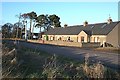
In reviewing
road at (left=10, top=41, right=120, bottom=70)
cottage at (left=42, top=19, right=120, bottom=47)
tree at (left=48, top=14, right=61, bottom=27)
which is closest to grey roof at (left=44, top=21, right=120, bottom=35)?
cottage at (left=42, top=19, right=120, bottom=47)

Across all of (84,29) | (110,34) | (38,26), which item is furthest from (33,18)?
(110,34)

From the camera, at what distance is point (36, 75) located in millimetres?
9461

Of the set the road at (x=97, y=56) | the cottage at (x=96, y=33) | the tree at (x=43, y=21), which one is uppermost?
the tree at (x=43, y=21)

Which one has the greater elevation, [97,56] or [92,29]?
[92,29]

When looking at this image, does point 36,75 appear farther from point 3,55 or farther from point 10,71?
point 3,55

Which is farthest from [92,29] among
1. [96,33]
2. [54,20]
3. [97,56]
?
[97,56]

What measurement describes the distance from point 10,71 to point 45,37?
7307 centimetres

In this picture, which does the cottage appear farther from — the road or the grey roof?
the road

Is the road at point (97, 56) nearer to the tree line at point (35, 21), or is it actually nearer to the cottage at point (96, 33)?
the cottage at point (96, 33)

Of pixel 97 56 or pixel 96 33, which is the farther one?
pixel 96 33

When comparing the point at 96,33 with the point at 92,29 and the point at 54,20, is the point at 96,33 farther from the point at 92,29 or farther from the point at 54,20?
the point at 54,20

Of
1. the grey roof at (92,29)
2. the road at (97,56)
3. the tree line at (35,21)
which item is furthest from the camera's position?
the tree line at (35,21)

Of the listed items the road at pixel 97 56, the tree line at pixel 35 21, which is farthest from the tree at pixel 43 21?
the road at pixel 97 56

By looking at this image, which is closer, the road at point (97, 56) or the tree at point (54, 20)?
the road at point (97, 56)
